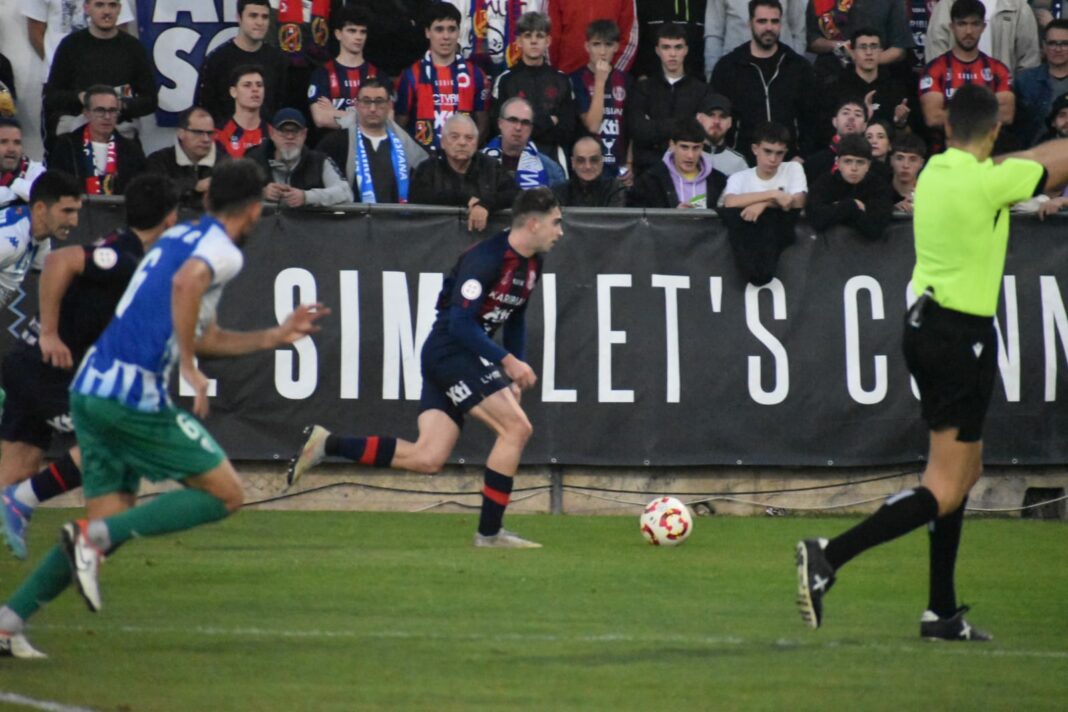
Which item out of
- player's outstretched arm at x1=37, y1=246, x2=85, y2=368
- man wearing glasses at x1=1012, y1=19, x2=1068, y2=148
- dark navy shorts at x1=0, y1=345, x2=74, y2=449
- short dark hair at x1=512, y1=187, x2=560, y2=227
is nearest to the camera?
player's outstretched arm at x1=37, y1=246, x2=85, y2=368

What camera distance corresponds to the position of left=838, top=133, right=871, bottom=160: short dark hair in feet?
45.5

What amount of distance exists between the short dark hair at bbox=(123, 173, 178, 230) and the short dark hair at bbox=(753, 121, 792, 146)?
6.67 m

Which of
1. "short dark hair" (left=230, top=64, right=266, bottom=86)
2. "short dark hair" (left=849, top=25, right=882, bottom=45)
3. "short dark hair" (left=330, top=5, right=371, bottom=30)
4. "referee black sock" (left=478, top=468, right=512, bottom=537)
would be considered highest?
"short dark hair" (left=330, top=5, right=371, bottom=30)

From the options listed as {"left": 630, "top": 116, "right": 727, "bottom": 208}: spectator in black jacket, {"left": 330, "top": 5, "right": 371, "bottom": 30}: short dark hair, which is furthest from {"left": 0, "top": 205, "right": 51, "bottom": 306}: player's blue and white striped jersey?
{"left": 630, "top": 116, "right": 727, "bottom": 208}: spectator in black jacket

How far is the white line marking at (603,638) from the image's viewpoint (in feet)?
25.2

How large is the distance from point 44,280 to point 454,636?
3.17 meters

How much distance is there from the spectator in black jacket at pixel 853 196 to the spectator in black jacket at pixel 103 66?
5510mm

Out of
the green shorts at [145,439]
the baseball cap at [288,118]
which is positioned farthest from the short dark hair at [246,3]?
the green shorts at [145,439]

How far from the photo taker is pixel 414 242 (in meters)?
13.5

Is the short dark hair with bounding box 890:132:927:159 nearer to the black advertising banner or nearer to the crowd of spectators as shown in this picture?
the crowd of spectators

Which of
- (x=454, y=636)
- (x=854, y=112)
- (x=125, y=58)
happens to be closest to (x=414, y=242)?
(x=125, y=58)

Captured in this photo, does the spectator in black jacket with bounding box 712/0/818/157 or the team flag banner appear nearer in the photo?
the spectator in black jacket with bounding box 712/0/818/157

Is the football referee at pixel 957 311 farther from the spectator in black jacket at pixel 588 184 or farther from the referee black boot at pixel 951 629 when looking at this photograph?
the spectator in black jacket at pixel 588 184

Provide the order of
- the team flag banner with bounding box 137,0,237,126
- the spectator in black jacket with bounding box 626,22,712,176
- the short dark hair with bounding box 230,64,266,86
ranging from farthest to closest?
the team flag banner with bounding box 137,0,237,126 < the spectator in black jacket with bounding box 626,22,712,176 < the short dark hair with bounding box 230,64,266,86
